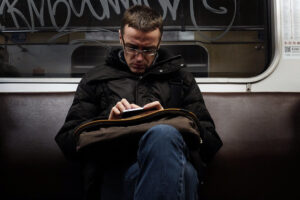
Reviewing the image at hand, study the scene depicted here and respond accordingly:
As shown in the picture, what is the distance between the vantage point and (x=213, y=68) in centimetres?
214

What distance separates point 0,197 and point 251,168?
1539mm

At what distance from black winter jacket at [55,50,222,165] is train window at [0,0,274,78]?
0.46 metres

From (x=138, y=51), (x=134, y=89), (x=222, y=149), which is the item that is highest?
(x=138, y=51)

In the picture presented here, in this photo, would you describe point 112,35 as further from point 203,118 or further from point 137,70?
point 203,118

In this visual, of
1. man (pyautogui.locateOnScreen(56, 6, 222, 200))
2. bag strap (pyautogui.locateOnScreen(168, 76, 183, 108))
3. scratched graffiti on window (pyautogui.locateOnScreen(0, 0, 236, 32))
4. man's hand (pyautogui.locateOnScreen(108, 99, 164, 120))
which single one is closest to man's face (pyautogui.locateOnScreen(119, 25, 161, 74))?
man (pyautogui.locateOnScreen(56, 6, 222, 200))

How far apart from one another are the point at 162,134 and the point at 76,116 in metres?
0.68

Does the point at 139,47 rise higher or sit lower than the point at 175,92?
higher

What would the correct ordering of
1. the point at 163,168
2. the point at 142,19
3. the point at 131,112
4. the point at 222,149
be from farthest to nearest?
the point at 222,149 → the point at 142,19 → the point at 131,112 → the point at 163,168

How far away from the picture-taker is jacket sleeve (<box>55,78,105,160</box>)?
1417 mm

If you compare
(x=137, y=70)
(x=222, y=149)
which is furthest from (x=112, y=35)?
(x=222, y=149)

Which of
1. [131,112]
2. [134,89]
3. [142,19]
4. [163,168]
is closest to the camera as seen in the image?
[163,168]

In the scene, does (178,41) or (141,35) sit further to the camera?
(178,41)

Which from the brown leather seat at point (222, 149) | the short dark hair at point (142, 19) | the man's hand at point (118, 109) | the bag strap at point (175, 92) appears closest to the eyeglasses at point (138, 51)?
the short dark hair at point (142, 19)

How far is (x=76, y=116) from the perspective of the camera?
1581 millimetres
